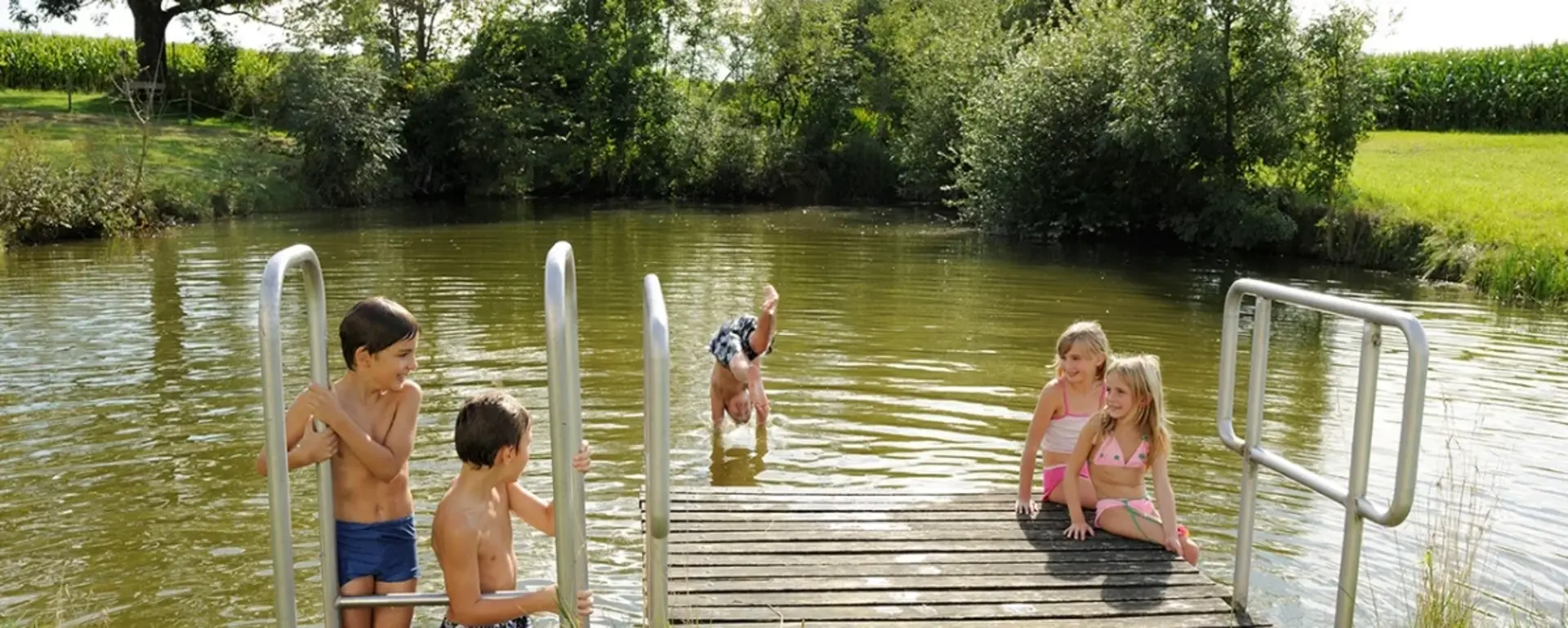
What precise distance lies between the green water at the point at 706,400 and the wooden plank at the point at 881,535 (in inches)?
30.0

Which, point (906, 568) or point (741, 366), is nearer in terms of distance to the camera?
point (906, 568)

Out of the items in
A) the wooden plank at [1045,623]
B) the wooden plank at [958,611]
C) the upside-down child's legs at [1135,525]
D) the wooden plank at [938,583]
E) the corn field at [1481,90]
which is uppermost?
the corn field at [1481,90]

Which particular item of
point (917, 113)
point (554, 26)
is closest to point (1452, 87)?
point (917, 113)

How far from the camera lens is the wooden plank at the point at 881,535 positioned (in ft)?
19.9

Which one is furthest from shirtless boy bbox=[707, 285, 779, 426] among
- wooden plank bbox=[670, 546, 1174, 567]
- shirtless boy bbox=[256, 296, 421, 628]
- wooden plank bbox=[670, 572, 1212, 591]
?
shirtless boy bbox=[256, 296, 421, 628]

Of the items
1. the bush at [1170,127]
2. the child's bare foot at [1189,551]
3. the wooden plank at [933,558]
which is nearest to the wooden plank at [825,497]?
the wooden plank at [933,558]

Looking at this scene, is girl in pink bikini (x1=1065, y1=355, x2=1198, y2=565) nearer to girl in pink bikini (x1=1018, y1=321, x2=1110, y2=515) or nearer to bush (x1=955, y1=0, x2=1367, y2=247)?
Result: girl in pink bikini (x1=1018, y1=321, x2=1110, y2=515)

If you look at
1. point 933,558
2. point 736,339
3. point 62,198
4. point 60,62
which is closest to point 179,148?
point 62,198

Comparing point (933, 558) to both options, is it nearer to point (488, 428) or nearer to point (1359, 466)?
point (1359, 466)

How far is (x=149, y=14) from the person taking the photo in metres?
42.5

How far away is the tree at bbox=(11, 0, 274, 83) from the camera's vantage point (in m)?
41.3

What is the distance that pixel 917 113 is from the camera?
38.7m

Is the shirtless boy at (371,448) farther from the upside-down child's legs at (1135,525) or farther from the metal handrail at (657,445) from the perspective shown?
the upside-down child's legs at (1135,525)

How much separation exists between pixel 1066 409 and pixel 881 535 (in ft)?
4.46
